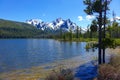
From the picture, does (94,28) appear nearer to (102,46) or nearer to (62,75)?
(102,46)

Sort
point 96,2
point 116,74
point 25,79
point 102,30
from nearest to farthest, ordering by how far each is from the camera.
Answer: point 116,74 → point 25,79 → point 96,2 → point 102,30

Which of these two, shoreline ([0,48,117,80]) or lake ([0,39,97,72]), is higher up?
shoreline ([0,48,117,80])

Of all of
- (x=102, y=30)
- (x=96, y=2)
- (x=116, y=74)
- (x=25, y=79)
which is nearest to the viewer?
(x=116, y=74)

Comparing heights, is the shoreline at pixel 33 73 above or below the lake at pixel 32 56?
above

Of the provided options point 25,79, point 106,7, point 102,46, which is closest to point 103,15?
point 106,7

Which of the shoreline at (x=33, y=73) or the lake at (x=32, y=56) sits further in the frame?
the lake at (x=32, y=56)

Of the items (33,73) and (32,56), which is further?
(32,56)

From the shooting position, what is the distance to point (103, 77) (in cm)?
2102

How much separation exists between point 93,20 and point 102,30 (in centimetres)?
358

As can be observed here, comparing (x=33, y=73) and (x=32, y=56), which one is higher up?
(x=33, y=73)

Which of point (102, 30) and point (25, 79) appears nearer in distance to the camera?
point (25, 79)

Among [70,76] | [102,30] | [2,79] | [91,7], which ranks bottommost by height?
[2,79]

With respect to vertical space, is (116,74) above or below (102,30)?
below

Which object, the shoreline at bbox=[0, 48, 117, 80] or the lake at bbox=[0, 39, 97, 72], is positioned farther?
the lake at bbox=[0, 39, 97, 72]
